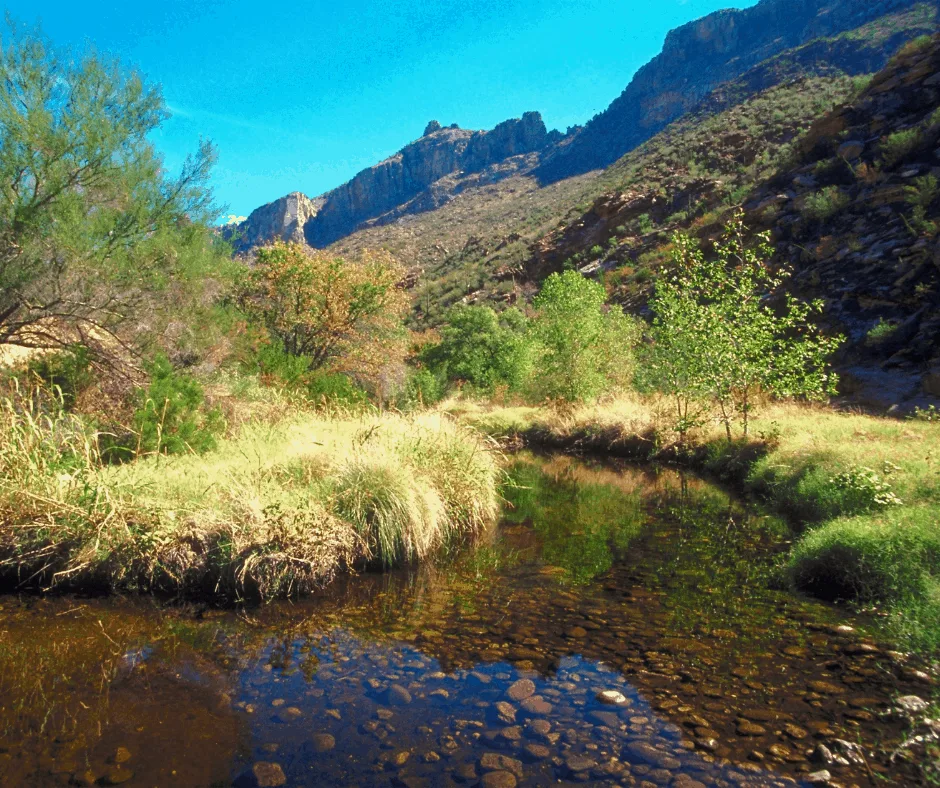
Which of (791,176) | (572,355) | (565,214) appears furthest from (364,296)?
(565,214)

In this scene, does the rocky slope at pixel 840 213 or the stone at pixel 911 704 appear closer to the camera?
the stone at pixel 911 704

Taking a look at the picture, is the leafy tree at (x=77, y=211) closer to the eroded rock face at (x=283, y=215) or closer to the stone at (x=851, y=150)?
the stone at (x=851, y=150)

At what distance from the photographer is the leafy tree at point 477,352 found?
29312mm

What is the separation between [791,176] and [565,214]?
26702 millimetres

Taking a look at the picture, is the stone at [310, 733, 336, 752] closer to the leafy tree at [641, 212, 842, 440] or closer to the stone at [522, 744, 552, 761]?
the stone at [522, 744, 552, 761]

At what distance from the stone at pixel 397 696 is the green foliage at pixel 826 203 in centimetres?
2808

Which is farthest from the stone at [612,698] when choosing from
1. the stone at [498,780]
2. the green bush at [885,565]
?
the green bush at [885,565]

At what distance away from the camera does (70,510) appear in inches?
247

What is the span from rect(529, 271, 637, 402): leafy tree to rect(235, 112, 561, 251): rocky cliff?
246 feet

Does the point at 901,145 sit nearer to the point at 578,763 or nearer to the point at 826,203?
the point at 826,203

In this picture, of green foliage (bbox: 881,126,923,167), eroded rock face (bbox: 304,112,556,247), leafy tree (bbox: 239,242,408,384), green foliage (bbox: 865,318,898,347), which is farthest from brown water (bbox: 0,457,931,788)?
eroded rock face (bbox: 304,112,556,247)

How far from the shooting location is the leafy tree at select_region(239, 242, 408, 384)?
19141mm

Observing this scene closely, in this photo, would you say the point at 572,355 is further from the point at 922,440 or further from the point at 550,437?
the point at 922,440

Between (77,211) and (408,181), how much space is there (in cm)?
11035
